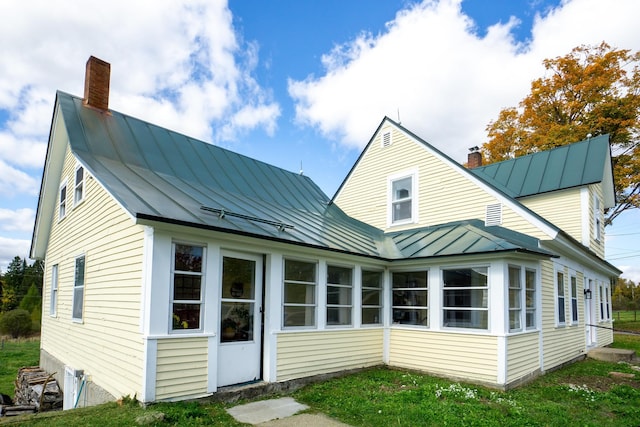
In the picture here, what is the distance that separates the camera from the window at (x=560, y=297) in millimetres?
11539

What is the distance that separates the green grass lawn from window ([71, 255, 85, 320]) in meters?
3.49

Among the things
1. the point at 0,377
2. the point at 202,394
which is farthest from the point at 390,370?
the point at 0,377

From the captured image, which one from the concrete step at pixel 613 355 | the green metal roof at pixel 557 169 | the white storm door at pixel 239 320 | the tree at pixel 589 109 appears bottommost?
the concrete step at pixel 613 355

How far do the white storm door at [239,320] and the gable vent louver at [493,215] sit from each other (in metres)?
6.51

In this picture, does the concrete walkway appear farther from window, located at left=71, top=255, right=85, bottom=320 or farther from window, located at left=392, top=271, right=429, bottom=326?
window, located at left=71, top=255, right=85, bottom=320

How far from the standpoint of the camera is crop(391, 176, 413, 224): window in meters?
13.0

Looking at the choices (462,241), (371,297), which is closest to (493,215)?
(462,241)

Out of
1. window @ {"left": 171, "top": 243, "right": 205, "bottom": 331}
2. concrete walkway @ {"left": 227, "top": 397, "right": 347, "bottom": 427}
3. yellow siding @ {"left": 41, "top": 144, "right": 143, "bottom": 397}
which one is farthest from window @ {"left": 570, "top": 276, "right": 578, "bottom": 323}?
yellow siding @ {"left": 41, "top": 144, "right": 143, "bottom": 397}

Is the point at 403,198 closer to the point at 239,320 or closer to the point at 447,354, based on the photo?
the point at 447,354

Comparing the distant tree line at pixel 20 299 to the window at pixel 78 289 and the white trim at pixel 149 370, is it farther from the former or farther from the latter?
the white trim at pixel 149 370

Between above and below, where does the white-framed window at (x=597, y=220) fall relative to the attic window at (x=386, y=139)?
below

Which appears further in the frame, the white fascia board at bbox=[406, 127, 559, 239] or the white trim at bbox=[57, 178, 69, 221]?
the white trim at bbox=[57, 178, 69, 221]

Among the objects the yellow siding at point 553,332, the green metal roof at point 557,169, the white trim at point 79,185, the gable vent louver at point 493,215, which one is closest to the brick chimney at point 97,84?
the white trim at point 79,185

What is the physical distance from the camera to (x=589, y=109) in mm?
22156
